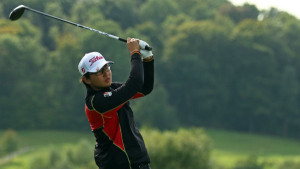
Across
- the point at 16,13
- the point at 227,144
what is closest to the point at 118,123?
the point at 16,13

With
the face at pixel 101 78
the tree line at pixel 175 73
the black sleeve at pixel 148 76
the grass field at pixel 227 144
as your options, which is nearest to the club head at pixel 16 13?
the face at pixel 101 78

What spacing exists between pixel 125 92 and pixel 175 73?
97.0 metres

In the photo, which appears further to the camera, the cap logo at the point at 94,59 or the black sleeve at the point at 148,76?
the black sleeve at the point at 148,76

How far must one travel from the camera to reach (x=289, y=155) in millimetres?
78750

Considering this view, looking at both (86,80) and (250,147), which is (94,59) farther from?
(250,147)

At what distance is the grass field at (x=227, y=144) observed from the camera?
75.1 meters

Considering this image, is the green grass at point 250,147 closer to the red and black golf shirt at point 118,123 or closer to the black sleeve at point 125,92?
the red and black golf shirt at point 118,123

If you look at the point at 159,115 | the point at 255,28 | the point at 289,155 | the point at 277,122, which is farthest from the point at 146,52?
the point at 255,28

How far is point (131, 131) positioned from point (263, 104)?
93273mm

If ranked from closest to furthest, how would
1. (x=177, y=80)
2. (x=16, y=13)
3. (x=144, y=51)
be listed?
1. (x=144, y=51)
2. (x=16, y=13)
3. (x=177, y=80)

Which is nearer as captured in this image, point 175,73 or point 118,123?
point 118,123

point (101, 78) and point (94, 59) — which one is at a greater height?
point (94, 59)

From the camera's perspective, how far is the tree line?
306ft

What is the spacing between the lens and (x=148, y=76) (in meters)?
8.11
